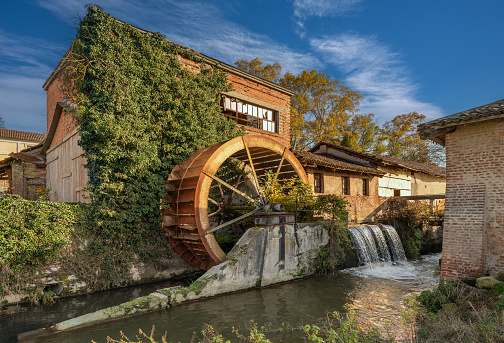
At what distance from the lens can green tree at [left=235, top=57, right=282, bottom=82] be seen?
21078 millimetres

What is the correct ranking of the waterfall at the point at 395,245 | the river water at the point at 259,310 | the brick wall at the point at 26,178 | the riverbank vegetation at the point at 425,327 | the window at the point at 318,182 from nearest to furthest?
the riverbank vegetation at the point at 425,327 → the river water at the point at 259,310 → the waterfall at the point at 395,245 → the brick wall at the point at 26,178 → the window at the point at 318,182

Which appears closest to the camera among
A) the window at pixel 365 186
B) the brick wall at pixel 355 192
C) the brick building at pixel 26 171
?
the brick building at pixel 26 171

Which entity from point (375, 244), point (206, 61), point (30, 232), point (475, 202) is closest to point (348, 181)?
point (375, 244)

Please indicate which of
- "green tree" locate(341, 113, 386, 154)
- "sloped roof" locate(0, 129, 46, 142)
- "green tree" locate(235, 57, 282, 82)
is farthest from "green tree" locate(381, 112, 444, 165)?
"sloped roof" locate(0, 129, 46, 142)

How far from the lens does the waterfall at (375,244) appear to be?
388 inches

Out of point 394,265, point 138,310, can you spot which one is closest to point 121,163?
point 138,310

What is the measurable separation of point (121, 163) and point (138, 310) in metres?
3.53

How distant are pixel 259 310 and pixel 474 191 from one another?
4.65 metres

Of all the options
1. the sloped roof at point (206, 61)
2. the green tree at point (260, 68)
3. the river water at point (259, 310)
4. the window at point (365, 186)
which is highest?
the green tree at point (260, 68)

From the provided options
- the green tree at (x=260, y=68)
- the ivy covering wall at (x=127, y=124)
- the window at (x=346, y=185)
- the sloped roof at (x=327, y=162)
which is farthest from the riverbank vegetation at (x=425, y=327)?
the green tree at (x=260, y=68)

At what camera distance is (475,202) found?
238 inches

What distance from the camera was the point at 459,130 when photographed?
637cm

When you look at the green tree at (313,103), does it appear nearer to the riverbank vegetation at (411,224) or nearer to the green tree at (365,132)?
the green tree at (365,132)

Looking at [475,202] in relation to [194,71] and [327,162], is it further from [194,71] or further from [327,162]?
[194,71]
